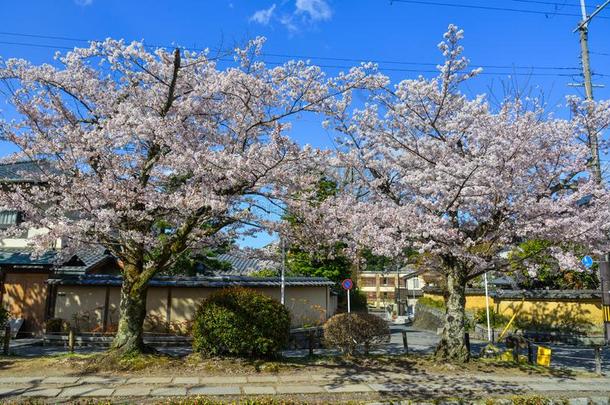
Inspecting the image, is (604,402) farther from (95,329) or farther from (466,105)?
(95,329)

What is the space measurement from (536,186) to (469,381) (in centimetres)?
595

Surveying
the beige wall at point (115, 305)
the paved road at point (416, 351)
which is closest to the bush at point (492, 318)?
the paved road at point (416, 351)

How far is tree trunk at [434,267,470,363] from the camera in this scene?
1349 centimetres

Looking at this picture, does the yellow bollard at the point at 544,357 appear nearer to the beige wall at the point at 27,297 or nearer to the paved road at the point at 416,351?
the paved road at the point at 416,351

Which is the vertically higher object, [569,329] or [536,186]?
[536,186]

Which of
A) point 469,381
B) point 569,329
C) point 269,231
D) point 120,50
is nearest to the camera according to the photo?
point 469,381

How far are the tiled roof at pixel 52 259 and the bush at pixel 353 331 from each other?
11.5m

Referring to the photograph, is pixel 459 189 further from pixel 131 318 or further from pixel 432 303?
pixel 432 303

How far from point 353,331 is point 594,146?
9.22m

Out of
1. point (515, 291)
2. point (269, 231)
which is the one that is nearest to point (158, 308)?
point (269, 231)

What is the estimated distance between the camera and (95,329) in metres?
19.7

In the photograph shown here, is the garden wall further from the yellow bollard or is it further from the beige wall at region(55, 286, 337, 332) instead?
the beige wall at region(55, 286, 337, 332)

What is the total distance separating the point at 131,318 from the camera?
42.3 feet

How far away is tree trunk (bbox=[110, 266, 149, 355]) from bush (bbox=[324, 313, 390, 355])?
219 inches
